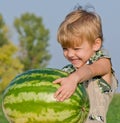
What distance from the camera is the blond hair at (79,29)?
493 cm

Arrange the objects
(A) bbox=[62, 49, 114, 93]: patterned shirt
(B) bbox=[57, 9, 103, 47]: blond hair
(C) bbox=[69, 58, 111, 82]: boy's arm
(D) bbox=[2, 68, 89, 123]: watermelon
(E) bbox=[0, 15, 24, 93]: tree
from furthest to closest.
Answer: (E) bbox=[0, 15, 24, 93]: tree
(A) bbox=[62, 49, 114, 93]: patterned shirt
(B) bbox=[57, 9, 103, 47]: blond hair
(C) bbox=[69, 58, 111, 82]: boy's arm
(D) bbox=[2, 68, 89, 123]: watermelon

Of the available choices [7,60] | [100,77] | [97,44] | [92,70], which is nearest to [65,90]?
[92,70]

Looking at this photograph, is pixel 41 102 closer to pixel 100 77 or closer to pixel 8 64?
pixel 100 77

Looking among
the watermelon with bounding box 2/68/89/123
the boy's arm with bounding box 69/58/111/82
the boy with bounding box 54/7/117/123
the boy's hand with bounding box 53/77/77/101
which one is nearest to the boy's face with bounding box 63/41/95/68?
the boy with bounding box 54/7/117/123

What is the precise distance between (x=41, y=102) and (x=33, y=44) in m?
48.0

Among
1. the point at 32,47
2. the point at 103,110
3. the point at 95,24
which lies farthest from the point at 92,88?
the point at 32,47

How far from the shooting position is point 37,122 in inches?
174

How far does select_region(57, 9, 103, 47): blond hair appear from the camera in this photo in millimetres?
4930

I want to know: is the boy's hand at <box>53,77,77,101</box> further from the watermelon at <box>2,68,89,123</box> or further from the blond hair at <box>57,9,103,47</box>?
the blond hair at <box>57,9,103,47</box>

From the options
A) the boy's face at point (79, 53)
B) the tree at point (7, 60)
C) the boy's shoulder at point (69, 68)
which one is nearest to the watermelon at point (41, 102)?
the boy's face at point (79, 53)

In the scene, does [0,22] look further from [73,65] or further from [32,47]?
[73,65]

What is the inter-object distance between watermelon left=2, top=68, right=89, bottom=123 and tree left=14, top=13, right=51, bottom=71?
A: 46.7 metres

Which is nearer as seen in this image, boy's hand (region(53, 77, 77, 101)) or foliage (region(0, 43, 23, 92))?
boy's hand (region(53, 77, 77, 101))

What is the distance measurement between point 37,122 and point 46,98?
0.22 metres
